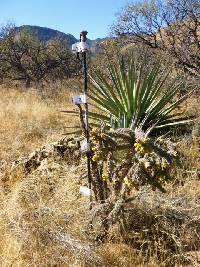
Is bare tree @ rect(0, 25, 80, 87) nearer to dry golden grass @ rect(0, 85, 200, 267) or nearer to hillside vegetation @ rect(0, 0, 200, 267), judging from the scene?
hillside vegetation @ rect(0, 0, 200, 267)

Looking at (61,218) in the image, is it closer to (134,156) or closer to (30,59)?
(134,156)

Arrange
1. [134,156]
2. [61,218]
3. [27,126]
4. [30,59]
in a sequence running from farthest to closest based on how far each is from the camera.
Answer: [30,59] → [27,126] → [61,218] → [134,156]

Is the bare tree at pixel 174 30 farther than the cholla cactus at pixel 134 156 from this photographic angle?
Yes

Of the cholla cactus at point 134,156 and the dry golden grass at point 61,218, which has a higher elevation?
the cholla cactus at point 134,156

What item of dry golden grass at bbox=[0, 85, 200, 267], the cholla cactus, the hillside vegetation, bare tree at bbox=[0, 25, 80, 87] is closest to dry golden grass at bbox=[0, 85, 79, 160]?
the hillside vegetation

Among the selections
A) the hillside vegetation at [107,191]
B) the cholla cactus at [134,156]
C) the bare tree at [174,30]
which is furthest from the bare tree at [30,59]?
the cholla cactus at [134,156]

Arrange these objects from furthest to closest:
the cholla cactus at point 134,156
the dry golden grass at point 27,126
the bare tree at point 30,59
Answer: the bare tree at point 30,59, the dry golden grass at point 27,126, the cholla cactus at point 134,156

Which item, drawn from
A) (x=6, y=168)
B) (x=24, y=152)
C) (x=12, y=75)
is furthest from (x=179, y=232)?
(x=12, y=75)

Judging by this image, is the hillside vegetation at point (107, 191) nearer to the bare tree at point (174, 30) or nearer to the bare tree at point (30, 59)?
the bare tree at point (174, 30)

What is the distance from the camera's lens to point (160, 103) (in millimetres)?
6613

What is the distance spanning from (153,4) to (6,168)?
33.0ft

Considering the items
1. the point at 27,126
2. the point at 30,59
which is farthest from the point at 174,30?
the point at 30,59

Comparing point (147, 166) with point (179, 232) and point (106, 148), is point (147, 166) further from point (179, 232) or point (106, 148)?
point (179, 232)

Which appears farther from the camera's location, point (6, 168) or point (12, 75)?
point (12, 75)
